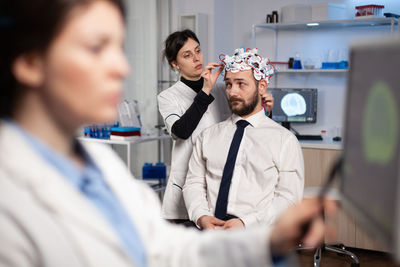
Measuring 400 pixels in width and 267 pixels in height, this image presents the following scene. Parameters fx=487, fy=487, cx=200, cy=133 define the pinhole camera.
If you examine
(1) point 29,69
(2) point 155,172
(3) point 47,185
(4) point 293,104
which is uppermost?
(1) point 29,69

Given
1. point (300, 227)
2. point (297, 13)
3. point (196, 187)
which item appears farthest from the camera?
point (297, 13)

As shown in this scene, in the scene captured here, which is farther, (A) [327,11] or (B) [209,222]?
(A) [327,11]

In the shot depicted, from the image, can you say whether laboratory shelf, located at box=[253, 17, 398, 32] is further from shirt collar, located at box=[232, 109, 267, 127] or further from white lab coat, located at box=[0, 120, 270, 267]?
white lab coat, located at box=[0, 120, 270, 267]

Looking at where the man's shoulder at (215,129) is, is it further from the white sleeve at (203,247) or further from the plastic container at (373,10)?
the plastic container at (373,10)

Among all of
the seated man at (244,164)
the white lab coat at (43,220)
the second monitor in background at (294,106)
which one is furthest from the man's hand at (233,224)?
the second monitor in background at (294,106)

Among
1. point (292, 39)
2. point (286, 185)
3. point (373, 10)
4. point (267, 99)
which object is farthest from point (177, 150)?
point (292, 39)

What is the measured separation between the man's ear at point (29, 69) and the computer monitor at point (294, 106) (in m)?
3.75

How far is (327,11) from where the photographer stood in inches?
166

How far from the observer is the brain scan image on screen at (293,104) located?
438cm

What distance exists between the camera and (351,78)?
3.01 ft

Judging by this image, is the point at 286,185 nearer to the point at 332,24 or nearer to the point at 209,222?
the point at 209,222

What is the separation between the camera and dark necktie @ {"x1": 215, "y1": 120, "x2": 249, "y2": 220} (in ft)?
7.36

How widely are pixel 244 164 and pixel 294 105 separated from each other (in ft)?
7.28

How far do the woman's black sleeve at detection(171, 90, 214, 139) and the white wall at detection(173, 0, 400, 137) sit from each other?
7.22ft
